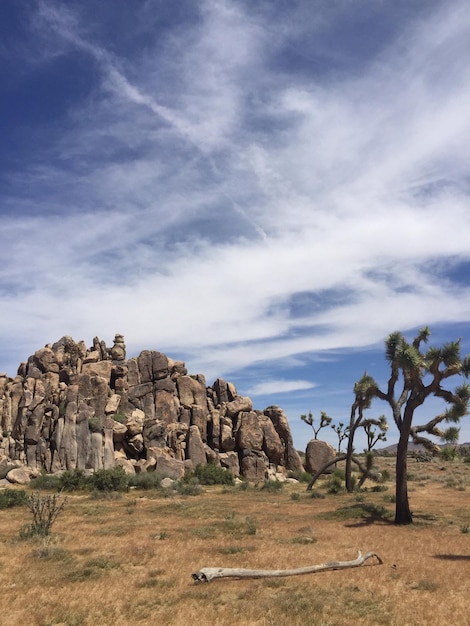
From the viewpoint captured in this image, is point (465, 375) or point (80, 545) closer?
point (80, 545)

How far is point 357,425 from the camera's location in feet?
103

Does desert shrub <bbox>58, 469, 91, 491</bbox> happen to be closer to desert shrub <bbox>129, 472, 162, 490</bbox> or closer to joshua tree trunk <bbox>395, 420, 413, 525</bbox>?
desert shrub <bbox>129, 472, 162, 490</bbox>

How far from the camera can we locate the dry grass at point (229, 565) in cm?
882

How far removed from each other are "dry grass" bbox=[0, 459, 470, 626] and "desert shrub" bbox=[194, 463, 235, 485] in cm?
1582

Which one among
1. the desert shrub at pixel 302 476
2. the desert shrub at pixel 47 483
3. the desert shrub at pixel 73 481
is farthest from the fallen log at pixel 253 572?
the desert shrub at pixel 302 476

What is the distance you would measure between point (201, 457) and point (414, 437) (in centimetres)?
2907

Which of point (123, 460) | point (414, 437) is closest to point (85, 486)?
point (123, 460)

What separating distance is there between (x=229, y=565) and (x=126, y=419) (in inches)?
1408

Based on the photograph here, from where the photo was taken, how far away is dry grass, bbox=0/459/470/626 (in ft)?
28.9

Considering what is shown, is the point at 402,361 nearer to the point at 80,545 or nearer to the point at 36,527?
the point at 80,545

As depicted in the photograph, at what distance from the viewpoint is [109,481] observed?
31188 millimetres

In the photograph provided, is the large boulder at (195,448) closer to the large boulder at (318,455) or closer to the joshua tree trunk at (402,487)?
the large boulder at (318,455)

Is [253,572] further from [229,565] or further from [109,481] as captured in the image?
[109,481]

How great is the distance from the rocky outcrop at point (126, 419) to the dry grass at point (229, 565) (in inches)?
742
